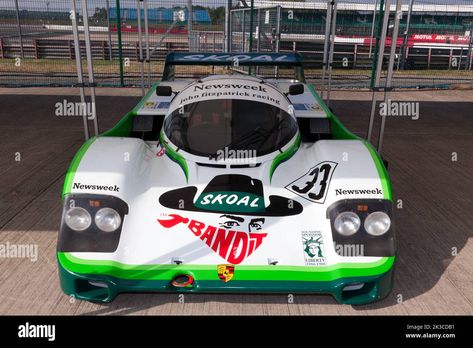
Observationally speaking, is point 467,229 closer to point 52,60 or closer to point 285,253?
point 285,253

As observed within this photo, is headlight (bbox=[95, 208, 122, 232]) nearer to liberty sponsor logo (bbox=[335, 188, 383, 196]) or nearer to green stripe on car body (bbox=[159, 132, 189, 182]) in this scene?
green stripe on car body (bbox=[159, 132, 189, 182])

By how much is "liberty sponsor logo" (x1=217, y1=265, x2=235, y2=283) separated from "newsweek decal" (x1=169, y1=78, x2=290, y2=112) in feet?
5.28

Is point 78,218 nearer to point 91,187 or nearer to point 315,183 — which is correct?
point 91,187

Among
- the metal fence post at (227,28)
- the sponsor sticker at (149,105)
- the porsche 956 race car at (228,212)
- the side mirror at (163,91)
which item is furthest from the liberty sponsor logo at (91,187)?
the metal fence post at (227,28)

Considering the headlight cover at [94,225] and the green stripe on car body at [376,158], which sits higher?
the green stripe on car body at [376,158]

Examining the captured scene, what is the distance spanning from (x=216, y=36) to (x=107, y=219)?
11731 mm

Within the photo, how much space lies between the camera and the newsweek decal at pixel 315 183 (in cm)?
310

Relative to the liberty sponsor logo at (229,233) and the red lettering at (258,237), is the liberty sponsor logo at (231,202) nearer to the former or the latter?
the liberty sponsor logo at (229,233)

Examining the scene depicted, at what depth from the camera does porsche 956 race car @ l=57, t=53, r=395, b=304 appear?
2680 millimetres

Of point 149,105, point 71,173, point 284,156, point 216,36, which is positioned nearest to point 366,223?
point 284,156
